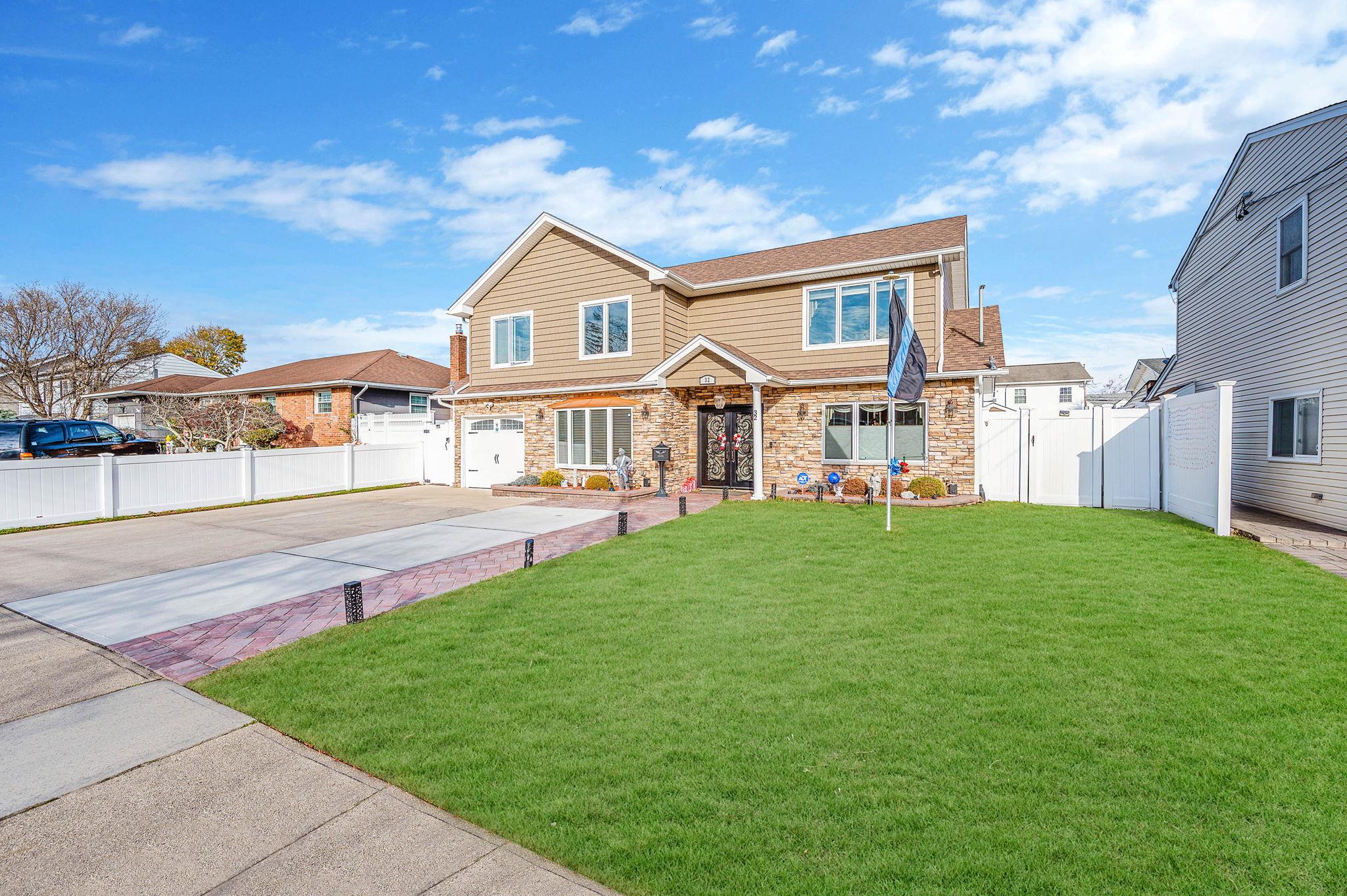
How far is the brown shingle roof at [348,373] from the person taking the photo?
83.8 feet

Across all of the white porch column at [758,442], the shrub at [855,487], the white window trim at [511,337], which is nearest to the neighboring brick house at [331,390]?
the white window trim at [511,337]

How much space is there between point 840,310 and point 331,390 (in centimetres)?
2157

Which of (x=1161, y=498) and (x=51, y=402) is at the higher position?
(x=51, y=402)

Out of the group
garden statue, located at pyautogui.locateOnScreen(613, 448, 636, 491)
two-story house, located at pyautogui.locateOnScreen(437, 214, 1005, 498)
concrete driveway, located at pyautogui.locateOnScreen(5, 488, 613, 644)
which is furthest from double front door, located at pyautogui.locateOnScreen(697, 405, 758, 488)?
concrete driveway, located at pyautogui.locateOnScreen(5, 488, 613, 644)

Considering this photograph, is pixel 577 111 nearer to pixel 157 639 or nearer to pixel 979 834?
pixel 157 639

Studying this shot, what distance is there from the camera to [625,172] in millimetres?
17547

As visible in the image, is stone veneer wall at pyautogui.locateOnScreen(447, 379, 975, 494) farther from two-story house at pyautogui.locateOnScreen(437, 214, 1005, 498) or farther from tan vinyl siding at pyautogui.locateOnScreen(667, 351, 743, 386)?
tan vinyl siding at pyautogui.locateOnScreen(667, 351, 743, 386)

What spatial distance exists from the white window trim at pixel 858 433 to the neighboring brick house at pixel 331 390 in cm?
1802

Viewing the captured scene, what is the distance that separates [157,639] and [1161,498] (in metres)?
16.5

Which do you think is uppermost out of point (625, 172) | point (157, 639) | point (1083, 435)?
point (625, 172)

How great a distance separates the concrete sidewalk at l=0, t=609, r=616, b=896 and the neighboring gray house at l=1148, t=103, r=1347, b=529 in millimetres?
13507

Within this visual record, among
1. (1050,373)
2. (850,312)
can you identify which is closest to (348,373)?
(850,312)

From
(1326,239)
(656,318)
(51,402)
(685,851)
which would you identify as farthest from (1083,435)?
(51,402)

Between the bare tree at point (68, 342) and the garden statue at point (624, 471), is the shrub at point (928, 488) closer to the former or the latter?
the garden statue at point (624, 471)
